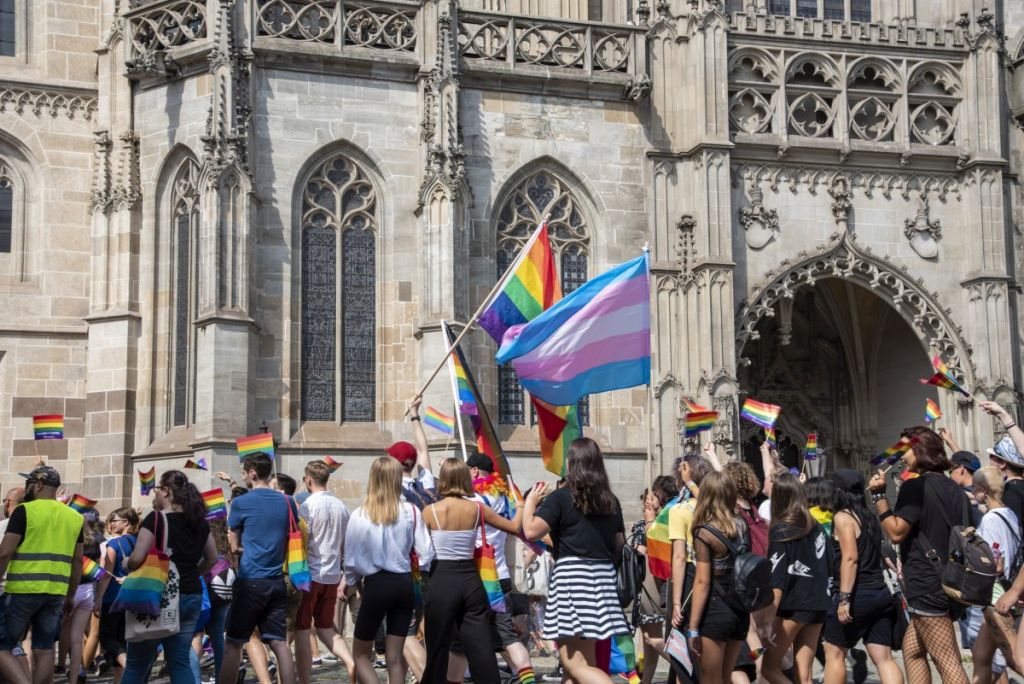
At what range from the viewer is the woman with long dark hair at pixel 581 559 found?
9.34 m

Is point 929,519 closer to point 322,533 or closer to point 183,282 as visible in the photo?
point 322,533

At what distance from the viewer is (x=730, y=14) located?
23.9 m

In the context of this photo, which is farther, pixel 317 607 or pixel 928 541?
pixel 317 607

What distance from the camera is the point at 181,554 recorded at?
33.6 ft

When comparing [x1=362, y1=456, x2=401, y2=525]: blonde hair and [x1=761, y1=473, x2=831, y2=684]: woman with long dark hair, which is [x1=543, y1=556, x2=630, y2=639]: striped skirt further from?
[x1=362, y1=456, x2=401, y2=525]: blonde hair

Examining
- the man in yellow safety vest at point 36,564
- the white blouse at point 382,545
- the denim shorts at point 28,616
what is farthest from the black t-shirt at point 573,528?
the denim shorts at point 28,616

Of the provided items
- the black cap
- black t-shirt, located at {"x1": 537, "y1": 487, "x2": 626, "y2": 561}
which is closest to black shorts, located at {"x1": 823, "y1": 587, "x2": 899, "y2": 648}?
A: black t-shirt, located at {"x1": 537, "y1": 487, "x2": 626, "y2": 561}

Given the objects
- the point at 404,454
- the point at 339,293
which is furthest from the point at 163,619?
the point at 339,293

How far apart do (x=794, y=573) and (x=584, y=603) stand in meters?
1.73

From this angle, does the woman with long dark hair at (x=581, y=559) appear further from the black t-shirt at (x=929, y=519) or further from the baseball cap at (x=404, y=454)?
the baseball cap at (x=404, y=454)

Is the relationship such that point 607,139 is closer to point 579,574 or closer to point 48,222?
point 48,222

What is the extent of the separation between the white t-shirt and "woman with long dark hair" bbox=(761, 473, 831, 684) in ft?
11.0

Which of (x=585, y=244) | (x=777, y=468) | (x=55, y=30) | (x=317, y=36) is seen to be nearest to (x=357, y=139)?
(x=317, y=36)

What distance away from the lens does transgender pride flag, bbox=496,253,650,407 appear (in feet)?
44.7
